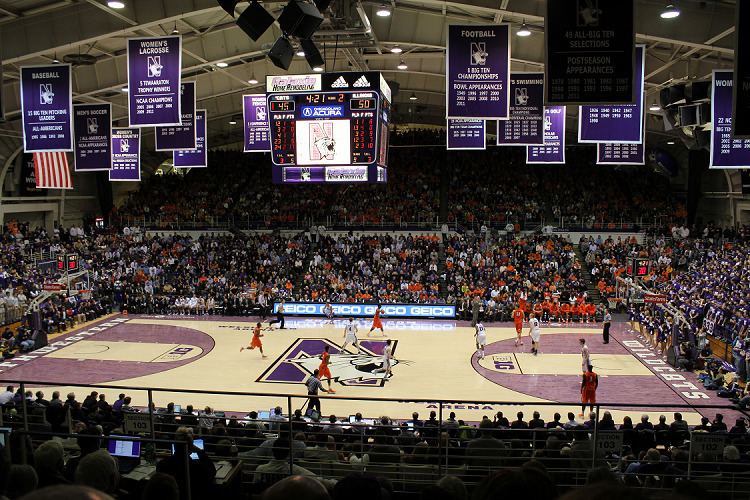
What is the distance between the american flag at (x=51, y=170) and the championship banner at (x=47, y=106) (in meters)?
11.0

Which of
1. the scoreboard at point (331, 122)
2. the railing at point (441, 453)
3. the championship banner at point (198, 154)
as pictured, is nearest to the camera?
the railing at point (441, 453)

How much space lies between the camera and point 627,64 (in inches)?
390

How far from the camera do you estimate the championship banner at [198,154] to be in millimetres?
23328

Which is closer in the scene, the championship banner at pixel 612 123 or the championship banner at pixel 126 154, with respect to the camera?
the championship banner at pixel 612 123

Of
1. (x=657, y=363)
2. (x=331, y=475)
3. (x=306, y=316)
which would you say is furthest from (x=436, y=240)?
(x=331, y=475)

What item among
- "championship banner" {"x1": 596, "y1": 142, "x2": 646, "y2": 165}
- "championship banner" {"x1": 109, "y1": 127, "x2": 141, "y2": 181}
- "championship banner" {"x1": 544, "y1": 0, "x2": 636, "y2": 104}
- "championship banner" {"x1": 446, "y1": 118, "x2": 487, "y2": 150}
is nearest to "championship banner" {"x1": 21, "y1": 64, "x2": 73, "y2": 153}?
"championship banner" {"x1": 109, "y1": 127, "x2": 141, "y2": 181}

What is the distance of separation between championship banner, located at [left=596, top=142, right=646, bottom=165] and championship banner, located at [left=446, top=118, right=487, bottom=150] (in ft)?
14.5

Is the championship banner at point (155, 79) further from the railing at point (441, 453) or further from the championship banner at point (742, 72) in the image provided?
the championship banner at point (742, 72)

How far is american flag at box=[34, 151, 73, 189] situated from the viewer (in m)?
26.7

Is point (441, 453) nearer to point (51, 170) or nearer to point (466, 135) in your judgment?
point (466, 135)

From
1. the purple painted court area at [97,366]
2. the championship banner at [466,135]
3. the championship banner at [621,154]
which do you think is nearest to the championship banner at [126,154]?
the purple painted court area at [97,366]

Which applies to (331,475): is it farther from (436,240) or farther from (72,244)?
(72,244)

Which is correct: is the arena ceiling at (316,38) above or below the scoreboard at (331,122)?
above

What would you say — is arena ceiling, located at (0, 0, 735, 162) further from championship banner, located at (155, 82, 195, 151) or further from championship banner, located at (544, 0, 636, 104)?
championship banner, located at (544, 0, 636, 104)
